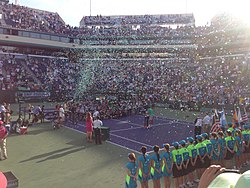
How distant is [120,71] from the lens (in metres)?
43.8

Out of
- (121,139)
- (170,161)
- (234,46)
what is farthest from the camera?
(234,46)

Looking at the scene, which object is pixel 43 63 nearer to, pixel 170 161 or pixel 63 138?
pixel 63 138

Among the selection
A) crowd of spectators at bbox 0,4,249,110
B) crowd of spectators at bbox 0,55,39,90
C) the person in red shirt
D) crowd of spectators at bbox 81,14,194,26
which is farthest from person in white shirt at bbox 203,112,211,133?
crowd of spectators at bbox 81,14,194,26

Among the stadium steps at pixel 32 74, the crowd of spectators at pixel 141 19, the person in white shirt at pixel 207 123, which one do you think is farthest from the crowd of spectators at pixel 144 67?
the person in white shirt at pixel 207 123

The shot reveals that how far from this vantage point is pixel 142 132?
18.3 m

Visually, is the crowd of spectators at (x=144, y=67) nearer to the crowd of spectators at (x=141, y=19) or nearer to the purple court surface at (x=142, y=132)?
the crowd of spectators at (x=141, y=19)

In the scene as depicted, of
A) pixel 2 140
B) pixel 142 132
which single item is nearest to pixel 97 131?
pixel 142 132

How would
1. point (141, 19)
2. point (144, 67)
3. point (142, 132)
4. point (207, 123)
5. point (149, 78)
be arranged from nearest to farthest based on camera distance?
point (207, 123)
point (142, 132)
point (149, 78)
point (144, 67)
point (141, 19)

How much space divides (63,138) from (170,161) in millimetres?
9328

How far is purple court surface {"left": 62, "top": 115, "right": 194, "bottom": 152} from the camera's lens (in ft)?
50.0

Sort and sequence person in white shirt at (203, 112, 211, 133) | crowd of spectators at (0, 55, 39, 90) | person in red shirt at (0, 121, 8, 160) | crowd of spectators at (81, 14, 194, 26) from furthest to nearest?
crowd of spectators at (81, 14, 194, 26)
crowd of spectators at (0, 55, 39, 90)
person in white shirt at (203, 112, 211, 133)
person in red shirt at (0, 121, 8, 160)

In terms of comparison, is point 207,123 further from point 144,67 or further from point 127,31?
point 127,31

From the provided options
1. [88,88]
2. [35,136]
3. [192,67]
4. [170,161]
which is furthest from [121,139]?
[192,67]

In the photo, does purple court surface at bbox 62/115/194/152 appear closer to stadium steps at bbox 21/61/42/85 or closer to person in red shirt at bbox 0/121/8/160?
person in red shirt at bbox 0/121/8/160
